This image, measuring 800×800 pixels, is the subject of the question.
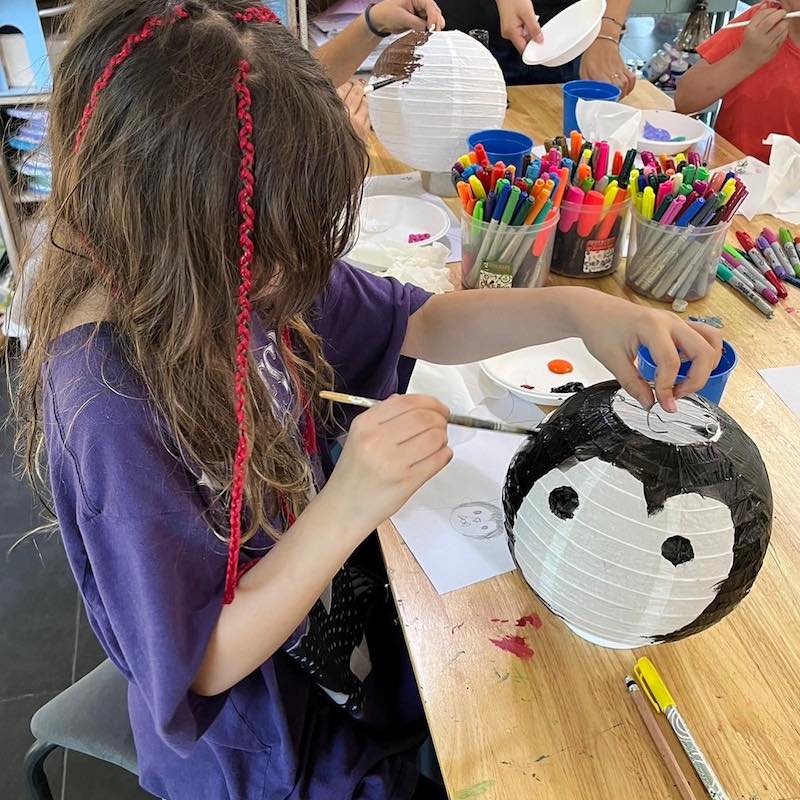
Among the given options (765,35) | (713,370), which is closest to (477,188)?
(713,370)

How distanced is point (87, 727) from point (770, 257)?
38.2 inches

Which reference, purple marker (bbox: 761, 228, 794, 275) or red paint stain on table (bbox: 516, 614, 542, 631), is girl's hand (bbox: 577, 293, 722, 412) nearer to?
red paint stain on table (bbox: 516, 614, 542, 631)

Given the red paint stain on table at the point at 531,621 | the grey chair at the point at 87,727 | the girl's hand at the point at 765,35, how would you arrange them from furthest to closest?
the girl's hand at the point at 765,35 → the grey chair at the point at 87,727 → the red paint stain on table at the point at 531,621

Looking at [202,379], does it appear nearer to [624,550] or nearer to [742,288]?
[624,550]

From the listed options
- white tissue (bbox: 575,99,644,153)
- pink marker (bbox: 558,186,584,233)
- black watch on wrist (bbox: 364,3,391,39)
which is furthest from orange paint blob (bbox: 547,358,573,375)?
black watch on wrist (bbox: 364,3,391,39)

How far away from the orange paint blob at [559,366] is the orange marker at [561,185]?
196mm

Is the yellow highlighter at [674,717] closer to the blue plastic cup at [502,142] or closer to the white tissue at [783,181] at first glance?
the blue plastic cup at [502,142]

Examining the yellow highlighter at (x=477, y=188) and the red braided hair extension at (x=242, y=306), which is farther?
the yellow highlighter at (x=477, y=188)

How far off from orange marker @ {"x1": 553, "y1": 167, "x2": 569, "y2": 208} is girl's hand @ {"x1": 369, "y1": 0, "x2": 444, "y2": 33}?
1.30 feet

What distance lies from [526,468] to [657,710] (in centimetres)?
18

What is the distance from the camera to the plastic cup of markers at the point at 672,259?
0.92 meters

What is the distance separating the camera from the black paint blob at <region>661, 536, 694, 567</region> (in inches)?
19.3

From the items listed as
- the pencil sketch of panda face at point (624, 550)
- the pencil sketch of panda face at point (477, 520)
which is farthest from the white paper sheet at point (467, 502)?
the pencil sketch of panda face at point (624, 550)

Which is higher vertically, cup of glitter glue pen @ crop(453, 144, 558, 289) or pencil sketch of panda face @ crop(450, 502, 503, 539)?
cup of glitter glue pen @ crop(453, 144, 558, 289)
